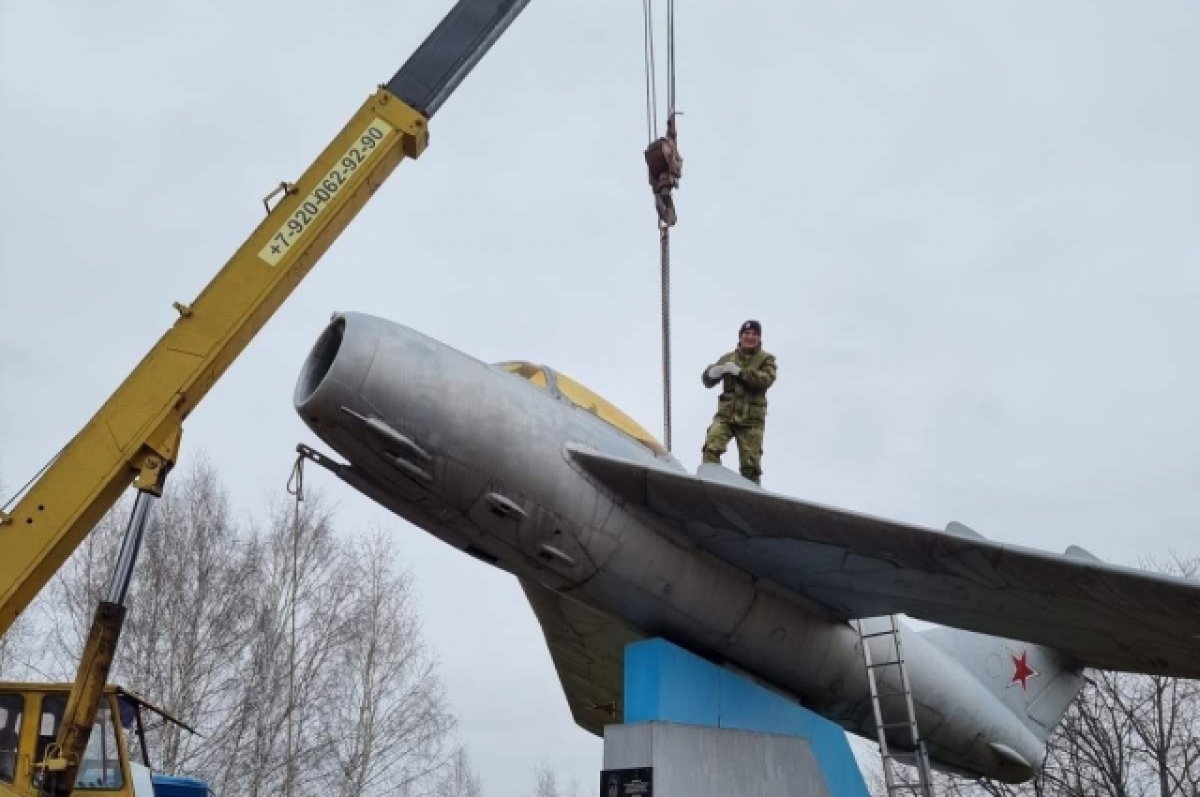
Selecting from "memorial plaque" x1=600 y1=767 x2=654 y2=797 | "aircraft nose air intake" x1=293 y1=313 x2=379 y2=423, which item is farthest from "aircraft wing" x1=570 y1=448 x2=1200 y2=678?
"memorial plaque" x1=600 y1=767 x2=654 y2=797

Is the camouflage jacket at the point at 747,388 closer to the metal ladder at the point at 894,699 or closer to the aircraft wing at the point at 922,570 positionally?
the aircraft wing at the point at 922,570

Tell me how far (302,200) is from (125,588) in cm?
276

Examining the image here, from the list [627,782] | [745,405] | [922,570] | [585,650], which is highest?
[745,405]

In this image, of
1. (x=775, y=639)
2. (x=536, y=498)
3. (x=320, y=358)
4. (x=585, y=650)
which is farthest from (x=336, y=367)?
(x=585, y=650)

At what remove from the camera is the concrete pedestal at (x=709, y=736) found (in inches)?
229

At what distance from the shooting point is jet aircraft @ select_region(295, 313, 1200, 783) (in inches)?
212

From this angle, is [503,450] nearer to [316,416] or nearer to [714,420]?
[316,416]

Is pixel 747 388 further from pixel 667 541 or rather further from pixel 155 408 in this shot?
pixel 155 408

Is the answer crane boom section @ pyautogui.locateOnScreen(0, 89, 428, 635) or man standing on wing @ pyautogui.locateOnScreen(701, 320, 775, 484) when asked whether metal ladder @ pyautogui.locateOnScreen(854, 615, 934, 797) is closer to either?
man standing on wing @ pyautogui.locateOnScreen(701, 320, 775, 484)

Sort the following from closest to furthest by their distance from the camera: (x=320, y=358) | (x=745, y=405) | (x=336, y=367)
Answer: (x=336, y=367)
(x=320, y=358)
(x=745, y=405)

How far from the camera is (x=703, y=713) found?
20.6ft

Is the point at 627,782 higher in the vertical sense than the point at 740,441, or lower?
lower

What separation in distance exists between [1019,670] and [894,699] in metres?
2.30

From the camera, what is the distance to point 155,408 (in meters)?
5.90
